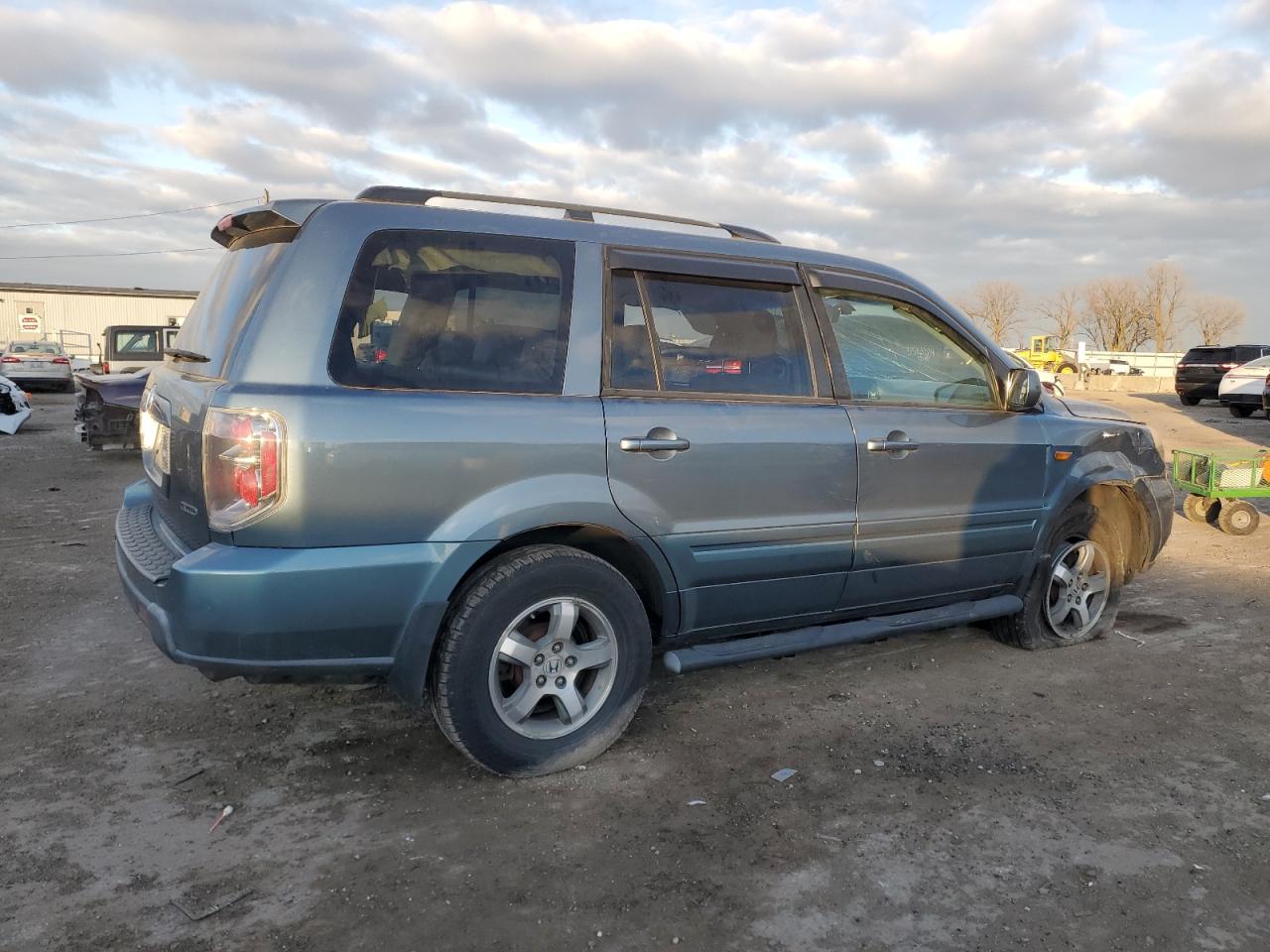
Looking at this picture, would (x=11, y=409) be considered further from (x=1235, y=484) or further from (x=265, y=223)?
(x=1235, y=484)

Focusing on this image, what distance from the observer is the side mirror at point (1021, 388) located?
4.18 m

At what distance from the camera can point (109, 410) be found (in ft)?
38.0

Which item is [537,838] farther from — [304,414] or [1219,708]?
[1219,708]

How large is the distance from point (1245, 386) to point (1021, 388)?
803 inches

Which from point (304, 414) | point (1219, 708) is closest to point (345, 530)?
point (304, 414)

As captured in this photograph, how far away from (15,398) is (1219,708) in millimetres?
16806

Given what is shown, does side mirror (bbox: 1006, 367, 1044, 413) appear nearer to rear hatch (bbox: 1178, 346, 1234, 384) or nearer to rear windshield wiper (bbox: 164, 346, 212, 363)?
rear windshield wiper (bbox: 164, 346, 212, 363)

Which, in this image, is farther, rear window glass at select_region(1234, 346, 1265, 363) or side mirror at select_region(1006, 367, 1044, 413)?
rear window glass at select_region(1234, 346, 1265, 363)

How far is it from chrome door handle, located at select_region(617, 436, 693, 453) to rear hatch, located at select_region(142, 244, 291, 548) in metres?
1.28

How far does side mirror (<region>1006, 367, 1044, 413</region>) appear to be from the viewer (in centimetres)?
418

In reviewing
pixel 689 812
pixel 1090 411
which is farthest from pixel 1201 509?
pixel 689 812

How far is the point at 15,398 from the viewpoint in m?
14.9

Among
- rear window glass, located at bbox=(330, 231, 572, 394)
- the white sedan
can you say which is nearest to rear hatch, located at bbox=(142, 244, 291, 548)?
rear window glass, located at bbox=(330, 231, 572, 394)

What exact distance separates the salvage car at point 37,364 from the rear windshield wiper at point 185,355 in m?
26.2
